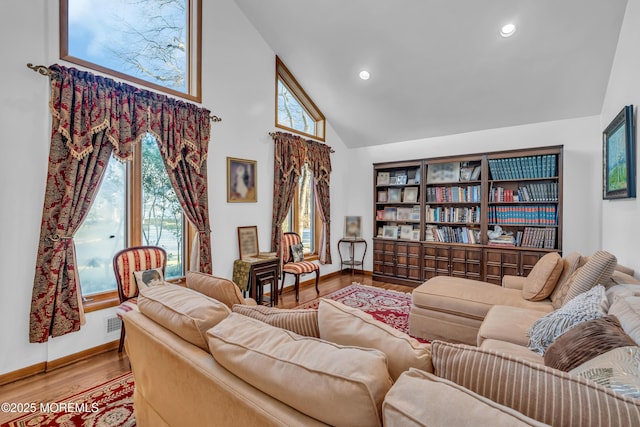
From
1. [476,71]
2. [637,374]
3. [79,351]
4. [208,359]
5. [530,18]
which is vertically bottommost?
[79,351]

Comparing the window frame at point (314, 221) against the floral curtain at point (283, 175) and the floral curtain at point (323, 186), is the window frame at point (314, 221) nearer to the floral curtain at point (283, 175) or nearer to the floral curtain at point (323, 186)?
the floral curtain at point (323, 186)

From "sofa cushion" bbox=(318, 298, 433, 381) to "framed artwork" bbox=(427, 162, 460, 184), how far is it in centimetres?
416

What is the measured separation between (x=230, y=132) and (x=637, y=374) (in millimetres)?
3867

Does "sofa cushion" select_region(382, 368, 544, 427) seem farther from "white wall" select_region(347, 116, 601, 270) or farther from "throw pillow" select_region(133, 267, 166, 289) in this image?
"white wall" select_region(347, 116, 601, 270)

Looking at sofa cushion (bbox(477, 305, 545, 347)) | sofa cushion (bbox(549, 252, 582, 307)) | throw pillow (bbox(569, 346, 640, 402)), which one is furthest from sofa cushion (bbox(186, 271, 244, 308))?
sofa cushion (bbox(549, 252, 582, 307))

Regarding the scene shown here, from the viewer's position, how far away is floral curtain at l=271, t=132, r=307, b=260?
4348mm

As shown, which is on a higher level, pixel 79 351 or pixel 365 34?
pixel 365 34

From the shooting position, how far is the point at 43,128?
2389 mm

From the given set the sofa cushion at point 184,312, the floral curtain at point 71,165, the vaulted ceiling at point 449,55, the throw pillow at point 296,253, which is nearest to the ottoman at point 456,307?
the throw pillow at point 296,253

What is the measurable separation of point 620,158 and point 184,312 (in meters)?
3.47

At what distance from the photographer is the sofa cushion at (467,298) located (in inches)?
105

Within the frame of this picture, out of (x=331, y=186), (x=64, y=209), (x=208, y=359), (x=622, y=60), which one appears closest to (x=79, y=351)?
(x=64, y=209)

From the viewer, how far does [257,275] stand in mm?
3646

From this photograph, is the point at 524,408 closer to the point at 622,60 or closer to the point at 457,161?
the point at 622,60
